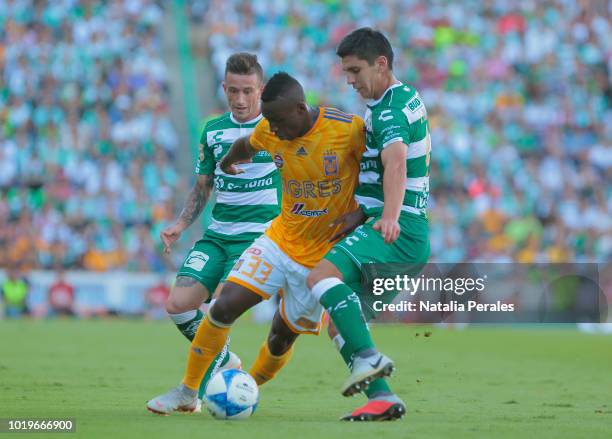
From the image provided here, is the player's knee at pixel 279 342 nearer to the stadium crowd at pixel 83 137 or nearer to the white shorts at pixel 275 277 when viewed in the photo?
the white shorts at pixel 275 277

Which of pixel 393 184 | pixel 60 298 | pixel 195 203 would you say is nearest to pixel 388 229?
pixel 393 184

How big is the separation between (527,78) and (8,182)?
11887mm

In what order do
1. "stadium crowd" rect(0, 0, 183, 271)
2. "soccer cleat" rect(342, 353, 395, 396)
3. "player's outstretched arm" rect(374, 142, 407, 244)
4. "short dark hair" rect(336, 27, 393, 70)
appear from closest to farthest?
"soccer cleat" rect(342, 353, 395, 396) < "player's outstretched arm" rect(374, 142, 407, 244) < "short dark hair" rect(336, 27, 393, 70) < "stadium crowd" rect(0, 0, 183, 271)

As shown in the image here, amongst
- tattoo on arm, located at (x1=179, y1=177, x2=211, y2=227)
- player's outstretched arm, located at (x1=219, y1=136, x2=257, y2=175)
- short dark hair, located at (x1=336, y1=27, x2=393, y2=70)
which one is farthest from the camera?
tattoo on arm, located at (x1=179, y1=177, x2=211, y2=227)

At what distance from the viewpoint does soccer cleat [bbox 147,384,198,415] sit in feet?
25.1

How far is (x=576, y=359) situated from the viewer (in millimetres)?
13602

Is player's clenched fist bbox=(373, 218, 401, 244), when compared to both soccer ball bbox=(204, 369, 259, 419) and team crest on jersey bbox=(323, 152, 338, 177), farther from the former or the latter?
soccer ball bbox=(204, 369, 259, 419)

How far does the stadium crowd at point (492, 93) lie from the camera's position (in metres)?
22.7

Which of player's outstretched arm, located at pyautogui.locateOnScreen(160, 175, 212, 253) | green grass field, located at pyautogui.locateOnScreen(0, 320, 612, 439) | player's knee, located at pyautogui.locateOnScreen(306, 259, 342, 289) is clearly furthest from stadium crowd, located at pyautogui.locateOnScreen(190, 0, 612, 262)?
player's knee, located at pyautogui.locateOnScreen(306, 259, 342, 289)

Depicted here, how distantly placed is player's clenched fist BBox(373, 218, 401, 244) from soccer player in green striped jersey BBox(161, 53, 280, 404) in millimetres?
2091

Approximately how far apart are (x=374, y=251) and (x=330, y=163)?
2.07ft

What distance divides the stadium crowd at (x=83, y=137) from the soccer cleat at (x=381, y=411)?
1464 centimetres

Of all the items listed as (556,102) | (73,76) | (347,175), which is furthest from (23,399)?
(556,102)

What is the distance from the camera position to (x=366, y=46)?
7.21 metres
